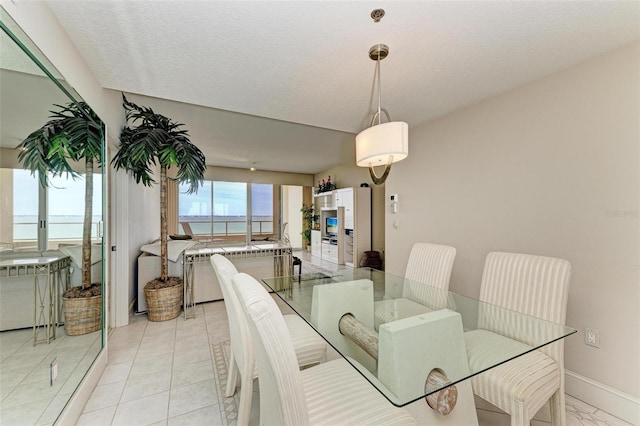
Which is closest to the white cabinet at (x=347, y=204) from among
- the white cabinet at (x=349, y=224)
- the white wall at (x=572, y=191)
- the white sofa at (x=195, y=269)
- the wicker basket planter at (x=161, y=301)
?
the white cabinet at (x=349, y=224)

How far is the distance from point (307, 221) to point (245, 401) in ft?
23.1

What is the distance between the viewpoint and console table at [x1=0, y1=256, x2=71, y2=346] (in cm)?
123

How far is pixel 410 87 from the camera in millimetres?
2234

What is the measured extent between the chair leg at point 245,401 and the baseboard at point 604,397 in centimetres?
231

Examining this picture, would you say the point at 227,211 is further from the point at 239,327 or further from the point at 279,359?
the point at 279,359

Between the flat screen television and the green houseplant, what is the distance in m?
0.66

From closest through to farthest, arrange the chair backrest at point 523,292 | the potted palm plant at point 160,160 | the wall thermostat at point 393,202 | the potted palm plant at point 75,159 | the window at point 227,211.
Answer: the potted palm plant at point 75,159 → the chair backrest at point 523,292 → the potted palm plant at point 160,160 → the wall thermostat at point 393,202 → the window at point 227,211

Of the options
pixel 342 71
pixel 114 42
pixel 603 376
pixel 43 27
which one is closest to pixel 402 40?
pixel 342 71

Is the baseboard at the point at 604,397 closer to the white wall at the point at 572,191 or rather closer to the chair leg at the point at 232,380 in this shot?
the white wall at the point at 572,191

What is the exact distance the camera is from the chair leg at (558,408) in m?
1.38

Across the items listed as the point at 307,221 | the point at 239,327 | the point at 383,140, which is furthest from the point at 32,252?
the point at 307,221

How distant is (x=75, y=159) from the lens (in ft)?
5.76

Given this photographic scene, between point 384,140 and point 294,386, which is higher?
point 384,140

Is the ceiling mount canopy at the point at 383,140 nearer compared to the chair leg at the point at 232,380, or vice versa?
the ceiling mount canopy at the point at 383,140
